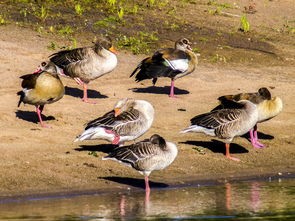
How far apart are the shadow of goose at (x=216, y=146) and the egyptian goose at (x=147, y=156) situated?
2923 millimetres

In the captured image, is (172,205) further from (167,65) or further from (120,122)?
(167,65)

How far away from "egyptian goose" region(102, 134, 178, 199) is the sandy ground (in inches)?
19.0

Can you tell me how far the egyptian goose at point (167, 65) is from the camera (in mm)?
22750

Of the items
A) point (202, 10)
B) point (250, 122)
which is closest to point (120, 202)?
point (250, 122)

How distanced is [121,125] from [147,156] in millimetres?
1493

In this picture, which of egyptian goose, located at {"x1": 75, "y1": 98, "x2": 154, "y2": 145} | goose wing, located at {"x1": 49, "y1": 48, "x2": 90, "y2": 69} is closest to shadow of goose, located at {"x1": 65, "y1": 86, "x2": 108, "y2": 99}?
goose wing, located at {"x1": 49, "y1": 48, "x2": 90, "y2": 69}

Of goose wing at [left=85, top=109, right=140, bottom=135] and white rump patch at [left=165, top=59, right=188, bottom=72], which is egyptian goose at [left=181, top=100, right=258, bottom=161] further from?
white rump patch at [left=165, top=59, right=188, bottom=72]

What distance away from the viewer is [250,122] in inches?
738

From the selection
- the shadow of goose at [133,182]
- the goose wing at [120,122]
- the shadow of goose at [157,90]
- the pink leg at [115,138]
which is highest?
the goose wing at [120,122]

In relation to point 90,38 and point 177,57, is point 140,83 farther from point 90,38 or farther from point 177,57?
point 90,38

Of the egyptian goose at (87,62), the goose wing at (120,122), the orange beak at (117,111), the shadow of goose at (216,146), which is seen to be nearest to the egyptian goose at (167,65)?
the egyptian goose at (87,62)

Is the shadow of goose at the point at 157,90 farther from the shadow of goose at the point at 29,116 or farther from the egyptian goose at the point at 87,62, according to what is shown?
the shadow of goose at the point at 29,116

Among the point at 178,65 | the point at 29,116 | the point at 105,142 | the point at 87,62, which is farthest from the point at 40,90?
the point at 178,65

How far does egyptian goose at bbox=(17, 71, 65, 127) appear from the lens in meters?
19.6
